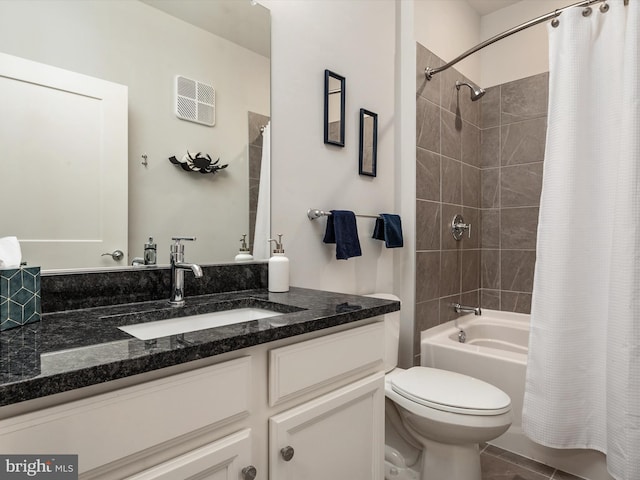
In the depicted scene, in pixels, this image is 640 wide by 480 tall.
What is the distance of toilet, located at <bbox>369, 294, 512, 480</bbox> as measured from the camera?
1.39 meters

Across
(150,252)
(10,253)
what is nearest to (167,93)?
(150,252)

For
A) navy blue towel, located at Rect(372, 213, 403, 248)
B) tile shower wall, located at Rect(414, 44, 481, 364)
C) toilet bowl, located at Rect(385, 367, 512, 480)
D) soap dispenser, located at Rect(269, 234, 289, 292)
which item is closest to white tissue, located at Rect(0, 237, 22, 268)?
soap dispenser, located at Rect(269, 234, 289, 292)

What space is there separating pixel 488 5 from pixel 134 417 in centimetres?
326

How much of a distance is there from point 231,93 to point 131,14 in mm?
377

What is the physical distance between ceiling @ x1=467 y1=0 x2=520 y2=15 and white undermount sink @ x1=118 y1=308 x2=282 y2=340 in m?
2.72

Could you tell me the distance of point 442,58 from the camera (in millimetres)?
2424

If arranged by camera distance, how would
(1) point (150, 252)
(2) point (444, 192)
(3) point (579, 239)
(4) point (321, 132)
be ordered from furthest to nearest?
(2) point (444, 192) < (4) point (321, 132) < (3) point (579, 239) < (1) point (150, 252)

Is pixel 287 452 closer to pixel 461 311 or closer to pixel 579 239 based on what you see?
pixel 579 239

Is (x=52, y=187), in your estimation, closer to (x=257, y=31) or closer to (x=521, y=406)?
(x=257, y=31)

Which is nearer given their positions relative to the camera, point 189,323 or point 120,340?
point 120,340

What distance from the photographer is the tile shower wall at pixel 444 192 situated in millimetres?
2207

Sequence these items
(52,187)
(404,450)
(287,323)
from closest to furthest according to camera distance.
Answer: (287,323) < (52,187) < (404,450)

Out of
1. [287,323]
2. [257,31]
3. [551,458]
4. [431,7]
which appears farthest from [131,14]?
[551,458]

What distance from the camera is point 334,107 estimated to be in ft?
5.91
